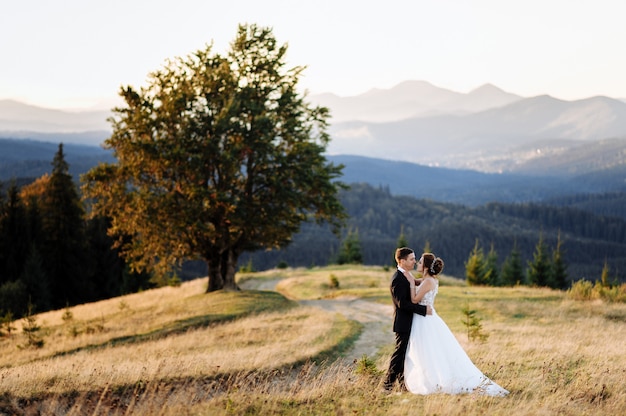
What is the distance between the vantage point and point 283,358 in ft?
55.6

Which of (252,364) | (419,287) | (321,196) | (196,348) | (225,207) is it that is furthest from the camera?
(321,196)

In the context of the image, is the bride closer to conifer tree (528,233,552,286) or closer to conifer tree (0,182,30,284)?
conifer tree (0,182,30,284)

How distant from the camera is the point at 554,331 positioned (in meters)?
20.5

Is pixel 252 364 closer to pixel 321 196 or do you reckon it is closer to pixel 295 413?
pixel 295 413

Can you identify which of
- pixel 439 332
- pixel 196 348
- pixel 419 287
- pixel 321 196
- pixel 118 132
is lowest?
pixel 196 348

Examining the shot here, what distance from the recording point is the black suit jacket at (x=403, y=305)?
11.0 meters

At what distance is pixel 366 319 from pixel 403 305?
1573cm

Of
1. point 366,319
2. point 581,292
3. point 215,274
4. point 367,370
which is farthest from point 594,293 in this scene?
point 215,274

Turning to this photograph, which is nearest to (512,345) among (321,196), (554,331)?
(554,331)

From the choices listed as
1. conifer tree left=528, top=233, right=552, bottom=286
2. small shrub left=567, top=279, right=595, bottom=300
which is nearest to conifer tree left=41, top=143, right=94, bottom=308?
small shrub left=567, top=279, right=595, bottom=300

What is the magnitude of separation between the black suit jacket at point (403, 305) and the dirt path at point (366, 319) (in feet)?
22.0

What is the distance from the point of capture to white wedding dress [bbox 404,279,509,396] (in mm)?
10719

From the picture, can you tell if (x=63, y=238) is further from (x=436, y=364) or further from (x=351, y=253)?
(x=436, y=364)

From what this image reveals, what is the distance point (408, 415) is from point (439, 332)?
233cm
